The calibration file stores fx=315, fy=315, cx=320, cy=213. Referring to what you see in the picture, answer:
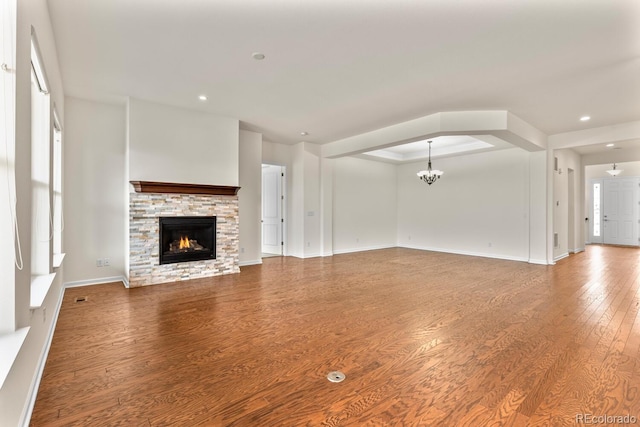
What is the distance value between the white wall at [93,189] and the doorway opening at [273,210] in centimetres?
348

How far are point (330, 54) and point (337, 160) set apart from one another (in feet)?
17.3

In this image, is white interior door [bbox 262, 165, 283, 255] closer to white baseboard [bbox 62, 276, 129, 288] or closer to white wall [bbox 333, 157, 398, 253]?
white wall [bbox 333, 157, 398, 253]

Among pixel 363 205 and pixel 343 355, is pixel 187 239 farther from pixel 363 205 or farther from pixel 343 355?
pixel 363 205

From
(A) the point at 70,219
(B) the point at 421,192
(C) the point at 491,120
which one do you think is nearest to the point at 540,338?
(C) the point at 491,120

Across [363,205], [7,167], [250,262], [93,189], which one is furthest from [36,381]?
[363,205]

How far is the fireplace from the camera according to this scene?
5.10m

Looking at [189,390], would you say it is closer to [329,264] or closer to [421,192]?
[329,264]

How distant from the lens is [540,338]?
2.95m

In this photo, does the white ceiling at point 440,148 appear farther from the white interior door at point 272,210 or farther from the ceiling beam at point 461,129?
the white interior door at point 272,210

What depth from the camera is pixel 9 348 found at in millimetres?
1542

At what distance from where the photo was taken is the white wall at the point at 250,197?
6.55m

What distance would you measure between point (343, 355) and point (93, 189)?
184 inches

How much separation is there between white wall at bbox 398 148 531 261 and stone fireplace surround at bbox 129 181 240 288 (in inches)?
233

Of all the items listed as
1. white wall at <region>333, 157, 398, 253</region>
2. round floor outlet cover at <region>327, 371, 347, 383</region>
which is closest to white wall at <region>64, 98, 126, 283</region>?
round floor outlet cover at <region>327, 371, 347, 383</region>
